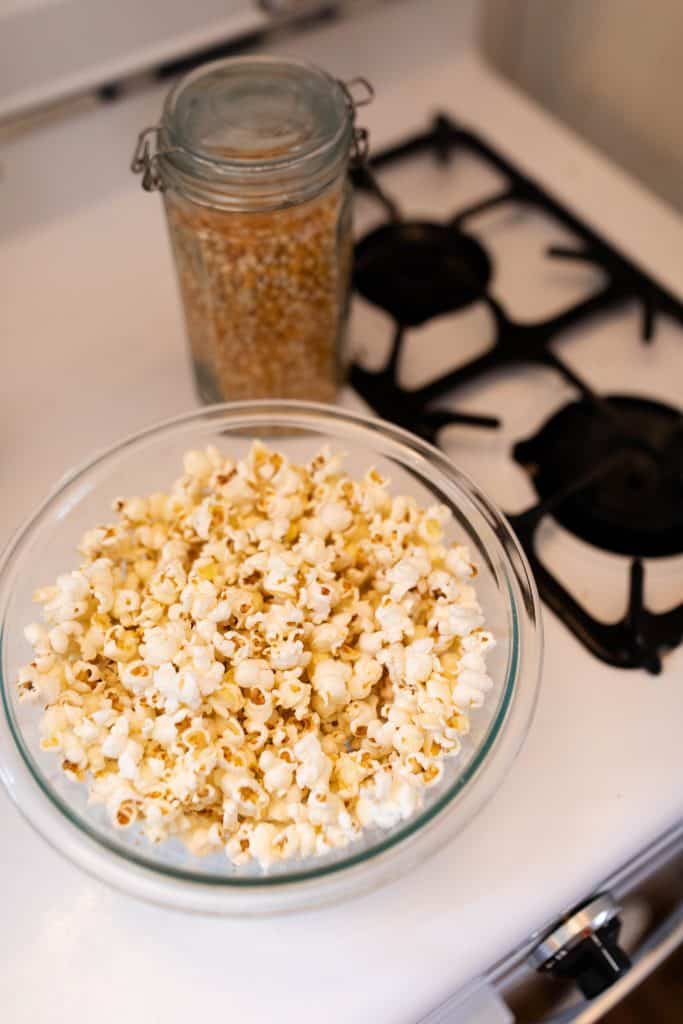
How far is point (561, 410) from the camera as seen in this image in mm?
757

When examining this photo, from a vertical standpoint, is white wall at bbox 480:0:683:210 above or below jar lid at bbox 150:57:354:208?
below

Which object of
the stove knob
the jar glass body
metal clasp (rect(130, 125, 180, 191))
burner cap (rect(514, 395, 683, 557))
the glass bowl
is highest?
metal clasp (rect(130, 125, 180, 191))

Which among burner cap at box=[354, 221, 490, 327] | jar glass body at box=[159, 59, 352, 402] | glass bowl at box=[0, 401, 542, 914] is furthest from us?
burner cap at box=[354, 221, 490, 327]

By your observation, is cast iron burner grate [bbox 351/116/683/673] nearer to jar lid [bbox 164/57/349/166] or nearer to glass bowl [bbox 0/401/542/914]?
glass bowl [bbox 0/401/542/914]

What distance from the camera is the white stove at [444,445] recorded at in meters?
0.51

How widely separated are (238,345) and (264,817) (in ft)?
1.11

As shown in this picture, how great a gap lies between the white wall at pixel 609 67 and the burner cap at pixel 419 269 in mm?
251

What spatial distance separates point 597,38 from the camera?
96 centimetres

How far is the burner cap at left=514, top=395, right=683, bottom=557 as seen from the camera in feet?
2.24

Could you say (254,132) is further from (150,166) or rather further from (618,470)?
(618,470)

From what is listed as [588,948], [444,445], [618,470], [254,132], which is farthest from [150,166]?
[588,948]

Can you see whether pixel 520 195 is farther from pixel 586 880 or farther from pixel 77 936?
pixel 77 936

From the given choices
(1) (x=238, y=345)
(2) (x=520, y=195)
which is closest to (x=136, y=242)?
(1) (x=238, y=345)

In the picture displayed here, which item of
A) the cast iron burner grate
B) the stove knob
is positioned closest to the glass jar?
the cast iron burner grate
